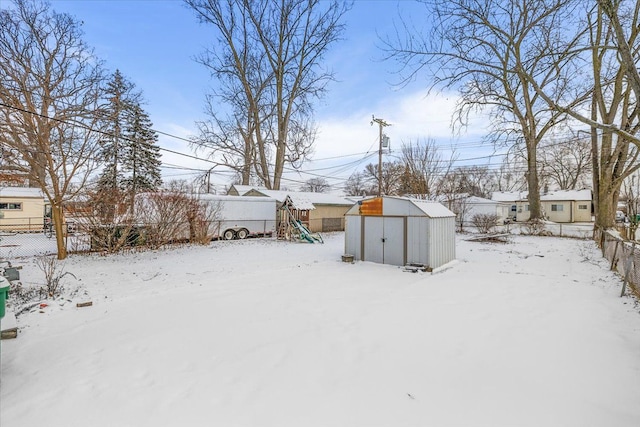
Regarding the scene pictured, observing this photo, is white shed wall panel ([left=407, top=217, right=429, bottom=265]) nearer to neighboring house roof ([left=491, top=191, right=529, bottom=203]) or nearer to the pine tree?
the pine tree

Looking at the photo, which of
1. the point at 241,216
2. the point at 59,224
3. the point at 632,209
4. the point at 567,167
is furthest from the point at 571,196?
the point at 59,224

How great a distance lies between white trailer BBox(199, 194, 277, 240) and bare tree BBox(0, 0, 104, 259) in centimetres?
547

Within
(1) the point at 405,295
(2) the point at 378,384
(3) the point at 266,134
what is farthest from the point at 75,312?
(3) the point at 266,134

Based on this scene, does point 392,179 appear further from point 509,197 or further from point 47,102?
point 47,102

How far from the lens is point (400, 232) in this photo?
909 cm

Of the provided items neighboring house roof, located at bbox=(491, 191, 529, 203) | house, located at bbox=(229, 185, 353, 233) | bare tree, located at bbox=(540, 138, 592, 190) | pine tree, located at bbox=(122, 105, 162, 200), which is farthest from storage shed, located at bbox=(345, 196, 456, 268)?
bare tree, located at bbox=(540, 138, 592, 190)

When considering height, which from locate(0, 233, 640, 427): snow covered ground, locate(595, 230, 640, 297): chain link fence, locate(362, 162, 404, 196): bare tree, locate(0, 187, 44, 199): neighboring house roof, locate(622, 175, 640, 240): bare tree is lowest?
locate(0, 233, 640, 427): snow covered ground

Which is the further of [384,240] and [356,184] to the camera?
[356,184]

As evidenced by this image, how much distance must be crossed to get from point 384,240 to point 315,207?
10705mm

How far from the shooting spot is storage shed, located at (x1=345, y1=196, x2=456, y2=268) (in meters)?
8.69

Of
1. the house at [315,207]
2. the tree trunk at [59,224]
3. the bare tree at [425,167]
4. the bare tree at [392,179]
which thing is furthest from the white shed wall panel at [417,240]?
the bare tree at [392,179]

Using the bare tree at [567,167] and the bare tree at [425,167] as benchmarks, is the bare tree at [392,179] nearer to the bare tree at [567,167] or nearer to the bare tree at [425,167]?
the bare tree at [425,167]

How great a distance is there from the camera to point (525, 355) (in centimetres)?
365

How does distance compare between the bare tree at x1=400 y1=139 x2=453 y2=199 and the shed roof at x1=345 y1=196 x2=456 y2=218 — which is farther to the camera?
the bare tree at x1=400 y1=139 x2=453 y2=199
